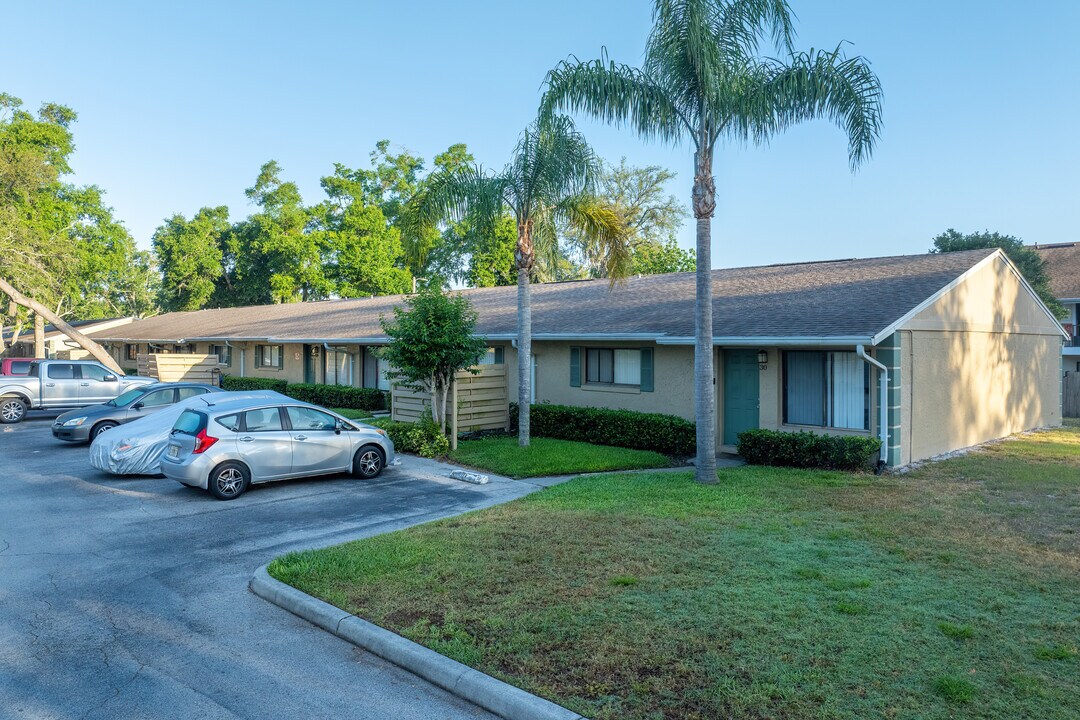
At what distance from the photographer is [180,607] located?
6738mm

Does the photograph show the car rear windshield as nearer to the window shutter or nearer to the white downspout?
the window shutter

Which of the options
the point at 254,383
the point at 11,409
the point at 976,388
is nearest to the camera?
the point at 976,388

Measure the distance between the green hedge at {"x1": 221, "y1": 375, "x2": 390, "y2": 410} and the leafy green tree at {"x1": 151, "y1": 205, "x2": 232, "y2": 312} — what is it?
25.3 meters

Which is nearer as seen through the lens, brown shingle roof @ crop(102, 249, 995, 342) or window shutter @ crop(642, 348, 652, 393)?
brown shingle roof @ crop(102, 249, 995, 342)

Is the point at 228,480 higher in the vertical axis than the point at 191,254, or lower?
lower

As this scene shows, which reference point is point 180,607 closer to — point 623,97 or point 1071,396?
point 623,97

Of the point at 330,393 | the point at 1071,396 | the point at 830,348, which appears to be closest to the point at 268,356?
the point at 330,393

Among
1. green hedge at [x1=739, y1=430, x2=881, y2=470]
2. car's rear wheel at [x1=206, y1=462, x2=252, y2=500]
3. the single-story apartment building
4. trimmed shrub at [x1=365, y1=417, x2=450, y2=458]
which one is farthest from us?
trimmed shrub at [x1=365, y1=417, x2=450, y2=458]

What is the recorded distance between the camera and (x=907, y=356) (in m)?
13.7

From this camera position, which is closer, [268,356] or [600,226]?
[600,226]

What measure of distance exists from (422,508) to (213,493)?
332 cm

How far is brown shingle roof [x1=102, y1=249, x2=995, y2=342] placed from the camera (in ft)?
46.6

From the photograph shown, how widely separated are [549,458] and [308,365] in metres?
16.6

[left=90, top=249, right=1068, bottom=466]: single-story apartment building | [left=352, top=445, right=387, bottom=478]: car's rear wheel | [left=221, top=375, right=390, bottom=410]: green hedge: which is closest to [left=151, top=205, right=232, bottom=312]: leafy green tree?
[left=221, top=375, right=390, bottom=410]: green hedge
